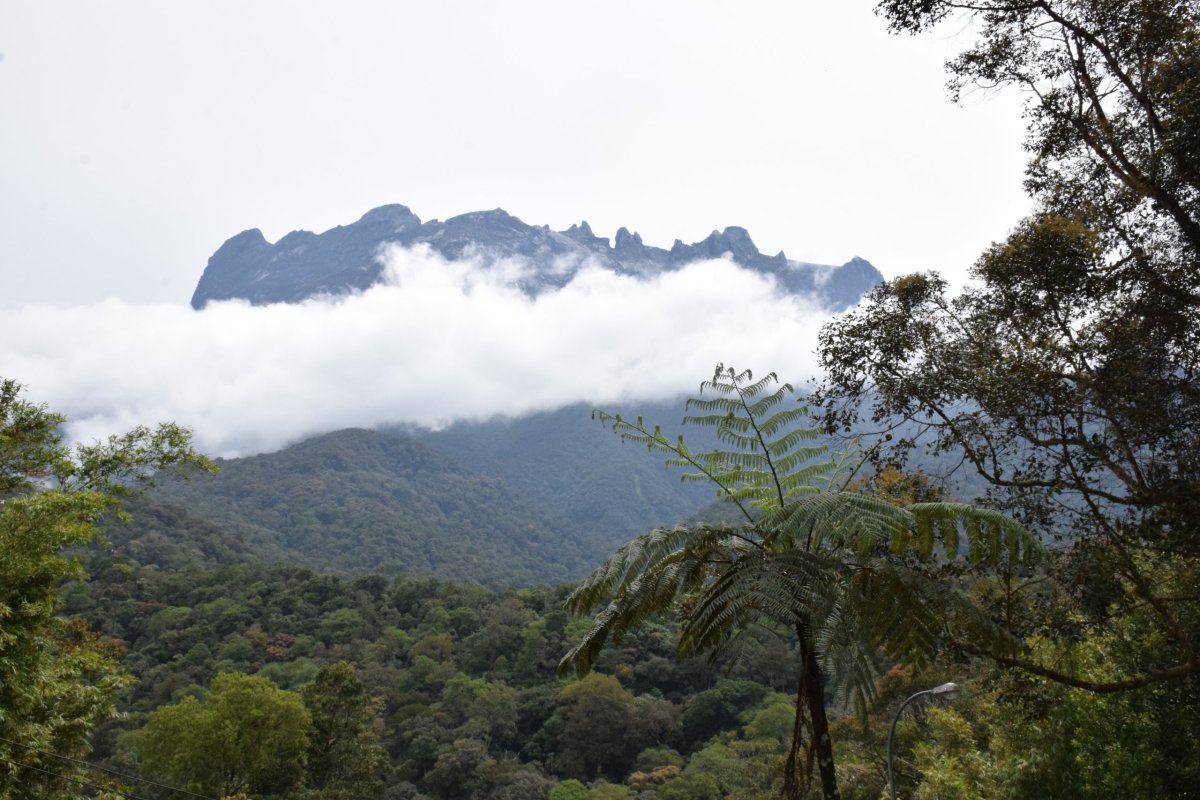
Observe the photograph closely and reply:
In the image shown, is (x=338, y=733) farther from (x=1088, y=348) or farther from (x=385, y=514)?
(x=385, y=514)

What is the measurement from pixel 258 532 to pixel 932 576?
5370 inches

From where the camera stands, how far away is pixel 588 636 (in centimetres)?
655

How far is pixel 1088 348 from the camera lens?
22.8 ft

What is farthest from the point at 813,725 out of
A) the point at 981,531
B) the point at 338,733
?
the point at 338,733

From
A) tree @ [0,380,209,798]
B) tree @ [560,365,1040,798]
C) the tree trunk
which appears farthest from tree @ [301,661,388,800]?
the tree trunk

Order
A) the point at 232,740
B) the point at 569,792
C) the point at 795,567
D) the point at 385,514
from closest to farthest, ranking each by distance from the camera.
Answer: the point at 795,567 < the point at 232,740 < the point at 569,792 < the point at 385,514

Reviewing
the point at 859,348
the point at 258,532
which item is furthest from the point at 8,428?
the point at 258,532

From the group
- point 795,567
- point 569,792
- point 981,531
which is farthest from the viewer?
point 569,792

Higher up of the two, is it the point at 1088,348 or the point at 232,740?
the point at 1088,348

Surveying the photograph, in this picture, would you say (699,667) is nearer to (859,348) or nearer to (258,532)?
(859,348)

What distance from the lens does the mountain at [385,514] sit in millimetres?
128750

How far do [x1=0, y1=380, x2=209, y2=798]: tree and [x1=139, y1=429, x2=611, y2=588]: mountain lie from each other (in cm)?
10497

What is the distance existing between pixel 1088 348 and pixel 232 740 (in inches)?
1118

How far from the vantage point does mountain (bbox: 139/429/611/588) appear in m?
129
